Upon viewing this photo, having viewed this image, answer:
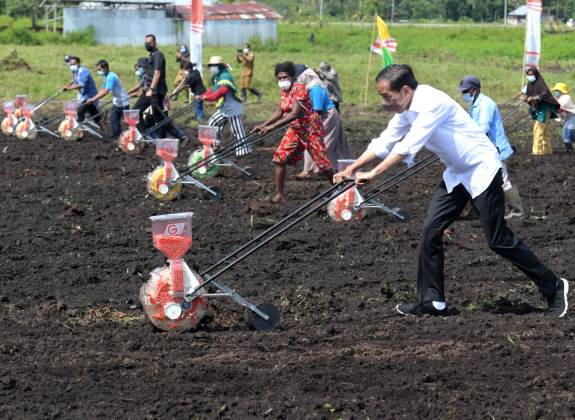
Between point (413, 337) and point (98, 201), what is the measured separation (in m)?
7.16

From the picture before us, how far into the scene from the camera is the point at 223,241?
1102cm

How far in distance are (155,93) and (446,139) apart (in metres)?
11.4

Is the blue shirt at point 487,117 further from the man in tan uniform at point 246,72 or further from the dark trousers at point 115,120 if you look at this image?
the man in tan uniform at point 246,72

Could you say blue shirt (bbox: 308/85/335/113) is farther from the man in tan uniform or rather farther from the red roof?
the red roof

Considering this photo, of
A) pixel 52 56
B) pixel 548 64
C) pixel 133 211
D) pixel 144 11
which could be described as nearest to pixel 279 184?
pixel 133 211

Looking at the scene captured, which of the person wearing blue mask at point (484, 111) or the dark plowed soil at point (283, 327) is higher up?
the person wearing blue mask at point (484, 111)

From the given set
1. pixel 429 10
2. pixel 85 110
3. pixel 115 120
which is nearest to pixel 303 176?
pixel 115 120

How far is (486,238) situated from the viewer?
7.59 meters

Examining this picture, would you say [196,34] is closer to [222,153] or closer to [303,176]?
[303,176]

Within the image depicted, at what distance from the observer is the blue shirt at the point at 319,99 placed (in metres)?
14.0

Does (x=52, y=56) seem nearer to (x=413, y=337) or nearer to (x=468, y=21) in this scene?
(x=413, y=337)

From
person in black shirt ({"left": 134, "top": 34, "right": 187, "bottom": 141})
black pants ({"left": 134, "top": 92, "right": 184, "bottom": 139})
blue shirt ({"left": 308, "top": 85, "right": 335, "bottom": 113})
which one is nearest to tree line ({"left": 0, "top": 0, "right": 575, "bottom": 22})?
person in black shirt ({"left": 134, "top": 34, "right": 187, "bottom": 141})

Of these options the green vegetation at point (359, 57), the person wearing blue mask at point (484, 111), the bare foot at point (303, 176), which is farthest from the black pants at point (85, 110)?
the person wearing blue mask at point (484, 111)

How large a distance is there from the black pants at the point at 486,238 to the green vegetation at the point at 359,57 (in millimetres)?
20039
